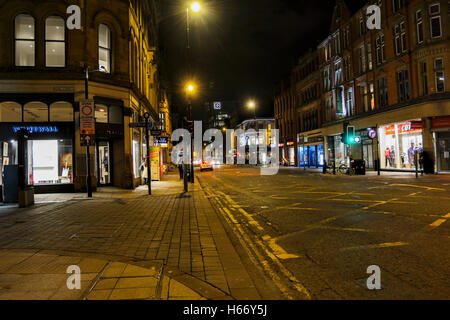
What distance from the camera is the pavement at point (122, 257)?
154 inches

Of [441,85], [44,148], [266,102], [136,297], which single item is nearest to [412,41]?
[441,85]

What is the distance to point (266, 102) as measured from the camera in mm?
91188

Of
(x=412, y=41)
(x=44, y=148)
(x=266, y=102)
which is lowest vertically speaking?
(x=44, y=148)

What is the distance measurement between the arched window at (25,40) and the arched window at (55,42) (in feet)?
2.15

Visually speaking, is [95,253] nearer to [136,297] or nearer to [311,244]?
[136,297]

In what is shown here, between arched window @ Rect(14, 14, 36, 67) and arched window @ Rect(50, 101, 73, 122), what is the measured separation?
7.81 feet

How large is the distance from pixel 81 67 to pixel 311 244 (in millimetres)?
15807

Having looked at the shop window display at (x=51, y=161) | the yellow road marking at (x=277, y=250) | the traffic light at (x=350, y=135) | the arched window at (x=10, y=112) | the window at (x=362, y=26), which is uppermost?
the window at (x=362, y=26)

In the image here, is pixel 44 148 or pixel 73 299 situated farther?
pixel 44 148

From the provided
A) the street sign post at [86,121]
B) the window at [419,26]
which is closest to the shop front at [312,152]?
the window at [419,26]

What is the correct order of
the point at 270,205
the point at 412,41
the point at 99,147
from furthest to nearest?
the point at 412,41
the point at 99,147
the point at 270,205

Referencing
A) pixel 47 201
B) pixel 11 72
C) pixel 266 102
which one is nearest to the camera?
pixel 47 201

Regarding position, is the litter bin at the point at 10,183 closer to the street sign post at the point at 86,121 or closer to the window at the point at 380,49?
the street sign post at the point at 86,121

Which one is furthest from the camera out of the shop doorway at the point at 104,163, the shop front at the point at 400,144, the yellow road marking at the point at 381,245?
the shop front at the point at 400,144
